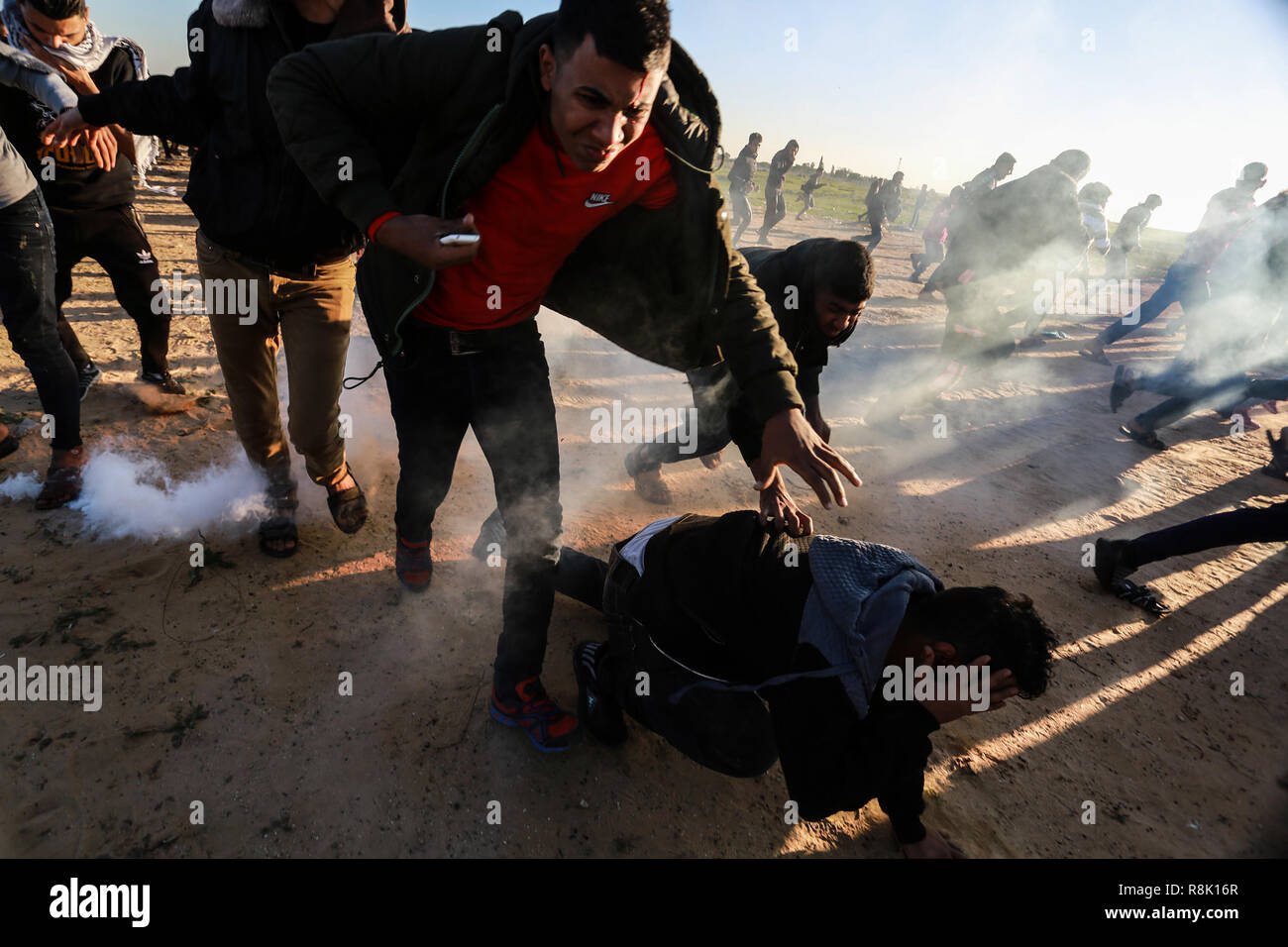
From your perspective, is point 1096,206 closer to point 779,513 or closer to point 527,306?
point 779,513

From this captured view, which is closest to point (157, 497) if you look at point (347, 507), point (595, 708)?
point (347, 507)

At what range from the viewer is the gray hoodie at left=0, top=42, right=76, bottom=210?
2.34 metres

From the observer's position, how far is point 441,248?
1456mm

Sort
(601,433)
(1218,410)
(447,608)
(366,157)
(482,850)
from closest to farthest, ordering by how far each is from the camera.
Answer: (366,157)
(482,850)
(447,608)
(601,433)
(1218,410)

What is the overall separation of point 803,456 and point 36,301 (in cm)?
352

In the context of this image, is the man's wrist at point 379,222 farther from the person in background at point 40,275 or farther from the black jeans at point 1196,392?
the black jeans at point 1196,392

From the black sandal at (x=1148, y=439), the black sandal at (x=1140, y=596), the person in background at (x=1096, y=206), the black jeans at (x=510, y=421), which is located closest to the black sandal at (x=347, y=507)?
the black jeans at (x=510, y=421)

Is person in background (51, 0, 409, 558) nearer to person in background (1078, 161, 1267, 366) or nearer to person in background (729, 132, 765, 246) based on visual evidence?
person in background (1078, 161, 1267, 366)

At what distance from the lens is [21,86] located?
2.40 metres

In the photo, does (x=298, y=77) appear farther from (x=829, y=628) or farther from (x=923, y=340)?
(x=923, y=340)

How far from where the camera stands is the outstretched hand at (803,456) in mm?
1633
